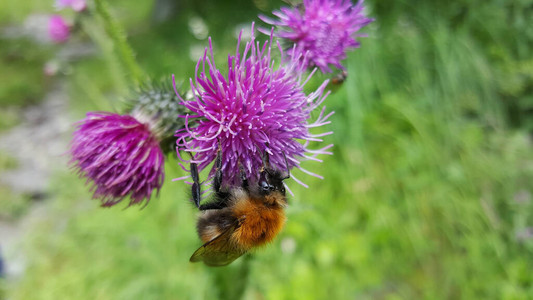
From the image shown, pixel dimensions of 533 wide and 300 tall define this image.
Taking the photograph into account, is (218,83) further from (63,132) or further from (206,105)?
(63,132)

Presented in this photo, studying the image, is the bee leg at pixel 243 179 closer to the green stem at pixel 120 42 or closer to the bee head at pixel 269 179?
the bee head at pixel 269 179

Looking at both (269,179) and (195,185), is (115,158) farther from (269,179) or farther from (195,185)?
(269,179)

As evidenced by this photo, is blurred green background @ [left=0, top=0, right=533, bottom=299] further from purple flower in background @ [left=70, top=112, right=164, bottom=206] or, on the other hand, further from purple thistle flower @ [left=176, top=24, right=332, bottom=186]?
purple flower in background @ [left=70, top=112, right=164, bottom=206]

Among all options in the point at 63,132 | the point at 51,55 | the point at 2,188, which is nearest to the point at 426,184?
the point at 2,188

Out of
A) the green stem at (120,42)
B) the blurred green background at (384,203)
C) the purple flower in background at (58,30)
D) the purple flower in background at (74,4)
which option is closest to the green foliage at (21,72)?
the blurred green background at (384,203)

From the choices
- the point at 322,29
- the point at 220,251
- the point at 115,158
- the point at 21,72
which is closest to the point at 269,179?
the point at 220,251

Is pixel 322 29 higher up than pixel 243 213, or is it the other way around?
pixel 322 29

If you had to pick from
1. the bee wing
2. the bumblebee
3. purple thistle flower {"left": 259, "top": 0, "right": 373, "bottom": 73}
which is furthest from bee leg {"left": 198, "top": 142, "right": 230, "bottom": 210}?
purple thistle flower {"left": 259, "top": 0, "right": 373, "bottom": 73}
